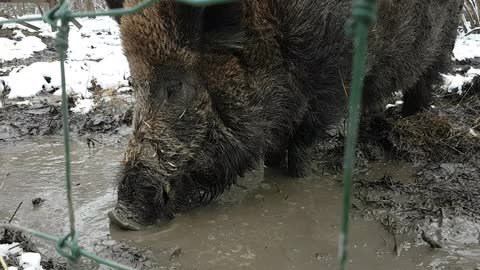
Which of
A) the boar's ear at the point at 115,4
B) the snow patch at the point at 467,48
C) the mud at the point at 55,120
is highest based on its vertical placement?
the snow patch at the point at 467,48

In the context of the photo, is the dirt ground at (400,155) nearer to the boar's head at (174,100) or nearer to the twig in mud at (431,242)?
the twig in mud at (431,242)

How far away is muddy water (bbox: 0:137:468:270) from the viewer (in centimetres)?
287

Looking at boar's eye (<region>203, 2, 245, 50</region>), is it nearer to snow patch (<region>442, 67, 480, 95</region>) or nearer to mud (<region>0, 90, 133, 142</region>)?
mud (<region>0, 90, 133, 142</region>)

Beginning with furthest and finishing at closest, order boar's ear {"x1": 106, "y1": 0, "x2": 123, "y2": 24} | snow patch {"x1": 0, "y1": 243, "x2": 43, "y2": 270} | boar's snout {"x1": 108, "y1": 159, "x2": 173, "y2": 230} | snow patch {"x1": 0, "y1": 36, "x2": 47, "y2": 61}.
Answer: snow patch {"x1": 0, "y1": 36, "x2": 47, "y2": 61} → boar's ear {"x1": 106, "y1": 0, "x2": 123, "y2": 24} → boar's snout {"x1": 108, "y1": 159, "x2": 173, "y2": 230} → snow patch {"x1": 0, "y1": 243, "x2": 43, "y2": 270}

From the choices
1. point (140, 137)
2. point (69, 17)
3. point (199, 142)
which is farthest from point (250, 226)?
point (69, 17)

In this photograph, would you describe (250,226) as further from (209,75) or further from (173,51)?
(173,51)

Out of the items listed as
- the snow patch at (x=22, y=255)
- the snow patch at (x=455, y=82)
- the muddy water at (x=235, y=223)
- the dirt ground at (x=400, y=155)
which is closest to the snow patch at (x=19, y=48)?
the dirt ground at (x=400, y=155)

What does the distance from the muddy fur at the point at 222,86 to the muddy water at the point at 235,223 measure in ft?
0.70

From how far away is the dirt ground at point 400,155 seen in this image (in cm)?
320

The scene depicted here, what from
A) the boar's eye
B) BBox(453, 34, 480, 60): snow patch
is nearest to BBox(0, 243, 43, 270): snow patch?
the boar's eye

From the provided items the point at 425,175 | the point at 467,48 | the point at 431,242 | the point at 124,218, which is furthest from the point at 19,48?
the point at 431,242

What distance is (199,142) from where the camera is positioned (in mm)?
3291

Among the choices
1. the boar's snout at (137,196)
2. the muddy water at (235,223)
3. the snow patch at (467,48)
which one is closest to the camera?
the muddy water at (235,223)

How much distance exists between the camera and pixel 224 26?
3256 millimetres
